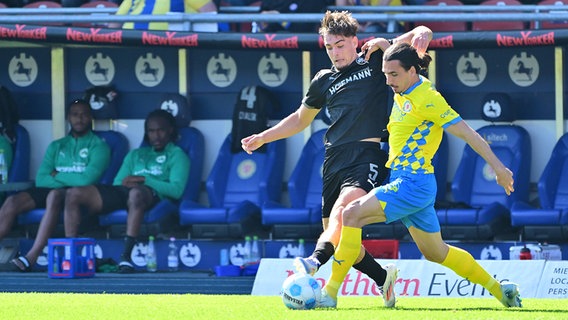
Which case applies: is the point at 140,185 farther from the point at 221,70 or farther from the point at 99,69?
the point at 99,69

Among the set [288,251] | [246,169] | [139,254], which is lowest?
[139,254]

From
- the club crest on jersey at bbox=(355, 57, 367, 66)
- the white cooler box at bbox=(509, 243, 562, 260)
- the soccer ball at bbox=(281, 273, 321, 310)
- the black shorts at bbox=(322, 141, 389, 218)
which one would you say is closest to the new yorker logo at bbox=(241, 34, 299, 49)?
the white cooler box at bbox=(509, 243, 562, 260)

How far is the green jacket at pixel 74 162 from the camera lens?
15031 millimetres

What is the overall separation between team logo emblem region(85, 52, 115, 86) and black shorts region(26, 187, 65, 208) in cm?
164

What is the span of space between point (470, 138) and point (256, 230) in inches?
272

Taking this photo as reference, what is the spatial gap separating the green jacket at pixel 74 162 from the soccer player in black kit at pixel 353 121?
649 centimetres

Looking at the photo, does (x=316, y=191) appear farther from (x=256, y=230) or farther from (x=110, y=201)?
(x=110, y=201)

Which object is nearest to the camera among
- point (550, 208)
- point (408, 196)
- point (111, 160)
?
point (408, 196)

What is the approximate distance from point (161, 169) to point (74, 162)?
1.04 m

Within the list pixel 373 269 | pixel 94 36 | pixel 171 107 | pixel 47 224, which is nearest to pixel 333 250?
pixel 373 269

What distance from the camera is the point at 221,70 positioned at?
1547 centimetres

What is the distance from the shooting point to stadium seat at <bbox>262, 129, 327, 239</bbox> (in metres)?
13.9

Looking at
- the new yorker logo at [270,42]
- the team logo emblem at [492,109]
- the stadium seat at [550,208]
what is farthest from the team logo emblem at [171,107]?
the stadium seat at [550,208]

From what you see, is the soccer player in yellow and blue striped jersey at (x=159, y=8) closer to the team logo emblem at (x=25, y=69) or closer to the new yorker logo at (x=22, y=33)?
the new yorker logo at (x=22, y=33)
